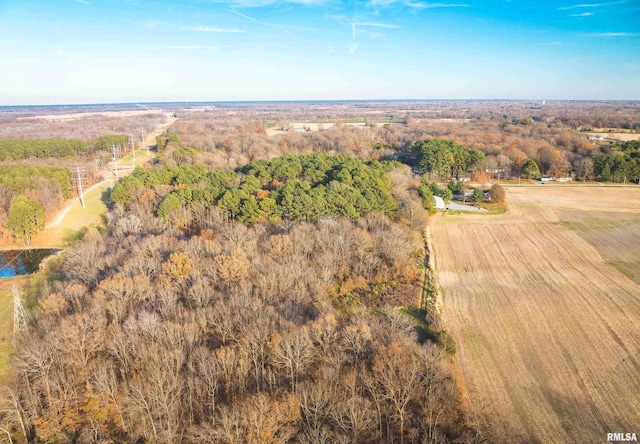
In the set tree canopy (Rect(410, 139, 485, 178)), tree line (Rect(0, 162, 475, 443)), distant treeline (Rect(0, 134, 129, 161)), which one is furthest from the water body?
tree canopy (Rect(410, 139, 485, 178))

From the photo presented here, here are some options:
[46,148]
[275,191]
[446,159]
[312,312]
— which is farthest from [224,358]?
[46,148]

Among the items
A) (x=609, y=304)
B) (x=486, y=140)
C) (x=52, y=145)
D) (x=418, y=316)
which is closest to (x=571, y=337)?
(x=609, y=304)

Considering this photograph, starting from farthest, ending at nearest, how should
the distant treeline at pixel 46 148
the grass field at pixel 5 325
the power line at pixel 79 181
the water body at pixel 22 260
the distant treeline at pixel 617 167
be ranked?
the distant treeline at pixel 46 148 → the distant treeline at pixel 617 167 → the power line at pixel 79 181 → the water body at pixel 22 260 → the grass field at pixel 5 325

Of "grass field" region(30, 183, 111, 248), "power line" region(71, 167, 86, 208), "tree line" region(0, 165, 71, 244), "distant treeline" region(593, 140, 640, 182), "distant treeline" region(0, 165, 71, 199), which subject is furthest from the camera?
"distant treeline" region(593, 140, 640, 182)

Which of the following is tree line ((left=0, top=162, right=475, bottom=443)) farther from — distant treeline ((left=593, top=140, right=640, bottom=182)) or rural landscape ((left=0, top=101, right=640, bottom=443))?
distant treeline ((left=593, top=140, right=640, bottom=182))

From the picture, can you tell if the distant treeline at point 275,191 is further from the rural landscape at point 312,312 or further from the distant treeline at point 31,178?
the distant treeline at point 31,178

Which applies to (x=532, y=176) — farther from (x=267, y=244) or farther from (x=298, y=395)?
(x=298, y=395)

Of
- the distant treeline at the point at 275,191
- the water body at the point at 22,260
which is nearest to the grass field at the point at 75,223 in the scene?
the water body at the point at 22,260

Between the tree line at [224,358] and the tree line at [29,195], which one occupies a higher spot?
the tree line at [29,195]
